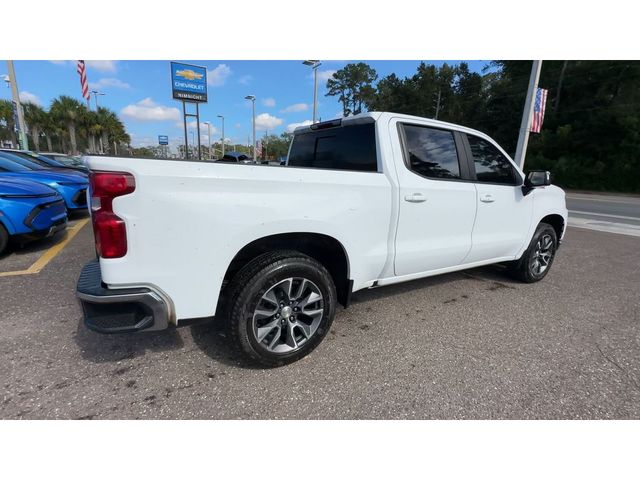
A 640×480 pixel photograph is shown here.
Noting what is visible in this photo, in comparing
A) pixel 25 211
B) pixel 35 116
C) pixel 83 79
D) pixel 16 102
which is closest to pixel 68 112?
pixel 35 116

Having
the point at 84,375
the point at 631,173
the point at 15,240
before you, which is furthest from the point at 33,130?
the point at 631,173

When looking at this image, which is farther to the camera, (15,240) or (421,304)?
(15,240)

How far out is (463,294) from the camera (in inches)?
152

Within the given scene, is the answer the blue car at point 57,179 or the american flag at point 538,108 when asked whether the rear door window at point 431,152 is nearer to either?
the blue car at point 57,179

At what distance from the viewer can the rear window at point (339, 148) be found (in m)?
2.82

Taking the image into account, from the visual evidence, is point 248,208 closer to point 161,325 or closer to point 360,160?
point 161,325

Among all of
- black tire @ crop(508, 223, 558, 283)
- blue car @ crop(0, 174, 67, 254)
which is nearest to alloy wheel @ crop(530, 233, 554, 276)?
black tire @ crop(508, 223, 558, 283)

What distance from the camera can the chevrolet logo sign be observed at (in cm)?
2203

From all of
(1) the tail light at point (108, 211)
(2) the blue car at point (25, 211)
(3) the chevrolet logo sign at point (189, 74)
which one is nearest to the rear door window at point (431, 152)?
(1) the tail light at point (108, 211)

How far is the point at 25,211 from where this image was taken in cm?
447

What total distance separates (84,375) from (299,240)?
177cm

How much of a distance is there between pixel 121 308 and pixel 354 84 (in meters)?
56.8

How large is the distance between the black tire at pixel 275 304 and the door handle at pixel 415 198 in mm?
947

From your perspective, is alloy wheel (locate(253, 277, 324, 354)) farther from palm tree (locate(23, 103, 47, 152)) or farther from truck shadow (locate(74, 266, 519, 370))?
palm tree (locate(23, 103, 47, 152))
